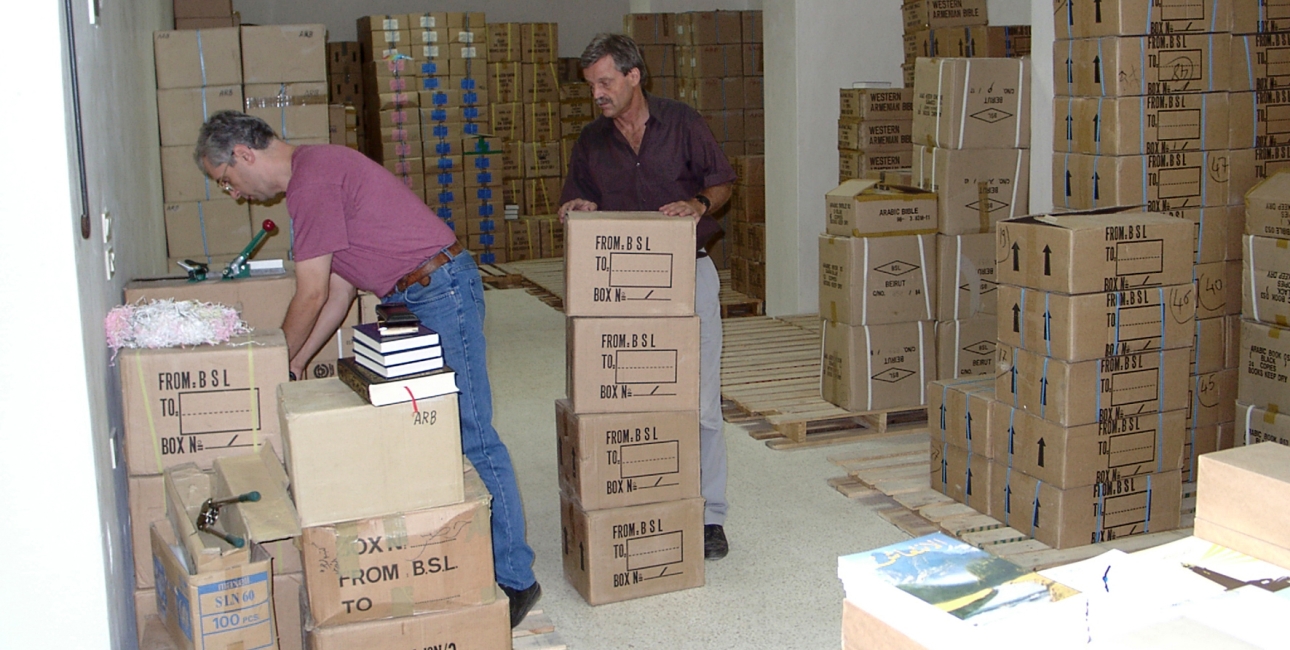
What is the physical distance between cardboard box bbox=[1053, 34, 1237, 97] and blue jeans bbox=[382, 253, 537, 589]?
8.24ft

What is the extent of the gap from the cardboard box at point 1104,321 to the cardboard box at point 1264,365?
460mm

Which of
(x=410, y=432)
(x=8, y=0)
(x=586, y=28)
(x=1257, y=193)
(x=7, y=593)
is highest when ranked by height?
(x=586, y=28)

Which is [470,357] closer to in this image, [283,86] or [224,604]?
[224,604]

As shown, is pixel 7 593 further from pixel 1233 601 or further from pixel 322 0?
pixel 322 0

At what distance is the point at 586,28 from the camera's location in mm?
12555

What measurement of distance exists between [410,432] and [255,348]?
1.56 feet

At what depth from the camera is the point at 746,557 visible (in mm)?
3754

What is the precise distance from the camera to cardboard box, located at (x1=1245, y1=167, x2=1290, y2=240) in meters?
3.94

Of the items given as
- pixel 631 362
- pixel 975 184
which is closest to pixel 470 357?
pixel 631 362

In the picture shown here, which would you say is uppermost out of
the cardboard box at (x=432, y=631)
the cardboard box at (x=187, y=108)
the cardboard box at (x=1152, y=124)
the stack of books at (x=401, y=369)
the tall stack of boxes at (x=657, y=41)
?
the tall stack of boxes at (x=657, y=41)

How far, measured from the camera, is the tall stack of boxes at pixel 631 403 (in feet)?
10.8

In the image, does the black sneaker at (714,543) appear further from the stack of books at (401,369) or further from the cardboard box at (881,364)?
the cardboard box at (881,364)

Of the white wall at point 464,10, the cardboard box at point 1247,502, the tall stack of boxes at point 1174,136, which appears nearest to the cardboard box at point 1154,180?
the tall stack of boxes at point 1174,136

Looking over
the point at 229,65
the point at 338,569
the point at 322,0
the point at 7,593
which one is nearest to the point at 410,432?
the point at 338,569
